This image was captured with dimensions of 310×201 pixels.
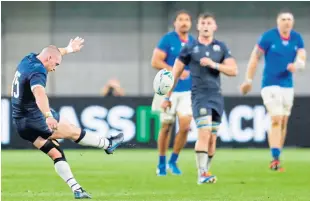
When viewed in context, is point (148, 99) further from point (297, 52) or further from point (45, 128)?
point (45, 128)

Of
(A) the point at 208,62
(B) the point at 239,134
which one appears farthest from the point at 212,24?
(B) the point at 239,134

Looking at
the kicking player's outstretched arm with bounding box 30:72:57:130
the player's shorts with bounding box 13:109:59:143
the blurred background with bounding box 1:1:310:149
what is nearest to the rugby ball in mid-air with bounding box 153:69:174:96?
the player's shorts with bounding box 13:109:59:143

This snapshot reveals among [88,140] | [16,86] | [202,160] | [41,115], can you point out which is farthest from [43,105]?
[202,160]

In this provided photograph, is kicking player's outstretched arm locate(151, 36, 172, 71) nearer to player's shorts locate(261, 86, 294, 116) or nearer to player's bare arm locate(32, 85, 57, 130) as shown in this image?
player's shorts locate(261, 86, 294, 116)

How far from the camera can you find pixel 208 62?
43.4 feet

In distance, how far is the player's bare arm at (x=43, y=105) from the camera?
1044 centimetres

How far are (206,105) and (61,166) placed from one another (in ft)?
9.45

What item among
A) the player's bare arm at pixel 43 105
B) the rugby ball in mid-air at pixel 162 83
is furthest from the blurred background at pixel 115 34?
the player's bare arm at pixel 43 105

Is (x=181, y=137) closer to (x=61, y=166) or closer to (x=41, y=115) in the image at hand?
(x=41, y=115)

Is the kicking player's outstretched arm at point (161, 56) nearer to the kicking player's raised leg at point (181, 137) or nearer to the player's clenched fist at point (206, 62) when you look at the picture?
the kicking player's raised leg at point (181, 137)

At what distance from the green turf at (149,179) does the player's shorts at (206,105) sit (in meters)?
0.88

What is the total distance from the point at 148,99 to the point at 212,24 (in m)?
9.55

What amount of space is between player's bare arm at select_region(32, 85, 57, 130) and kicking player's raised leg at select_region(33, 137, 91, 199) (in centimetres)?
77

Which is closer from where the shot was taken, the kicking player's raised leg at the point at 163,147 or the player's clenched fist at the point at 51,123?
the player's clenched fist at the point at 51,123
